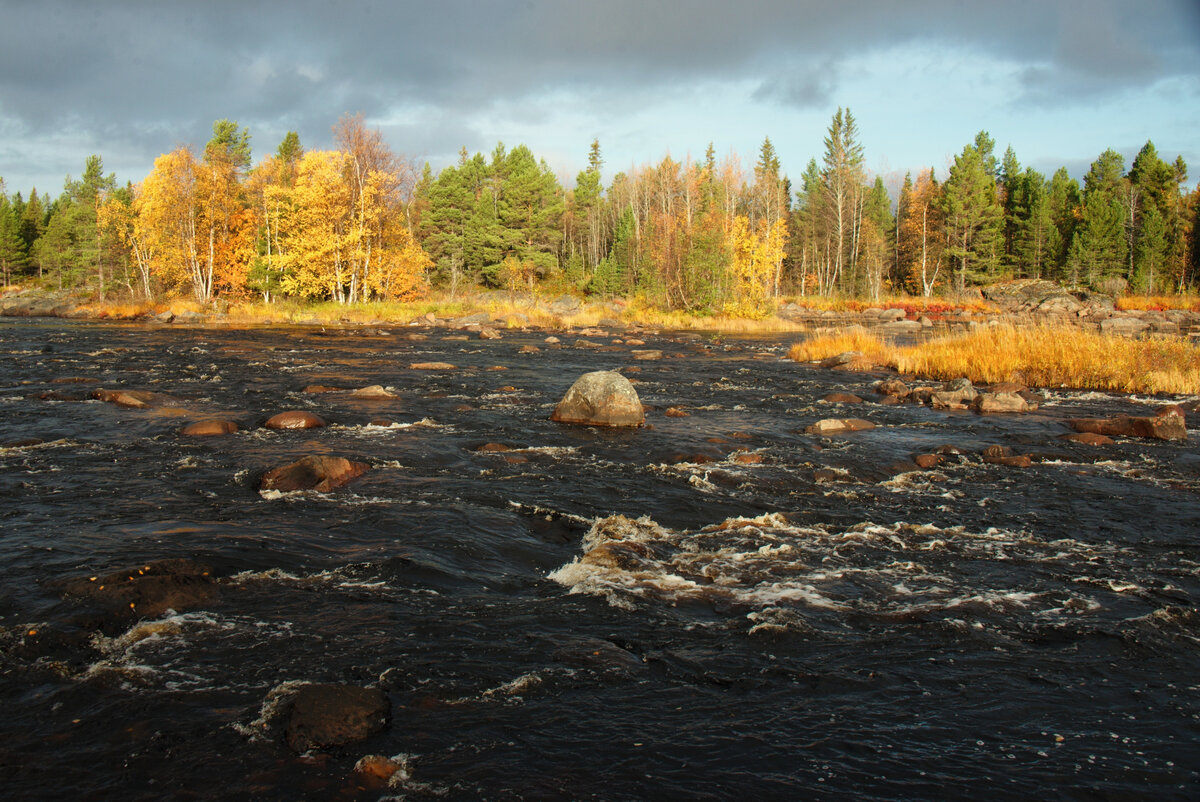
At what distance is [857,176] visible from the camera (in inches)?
3103

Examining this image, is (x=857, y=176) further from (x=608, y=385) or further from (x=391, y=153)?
(x=608, y=385)

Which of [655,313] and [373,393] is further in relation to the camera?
[655,313]

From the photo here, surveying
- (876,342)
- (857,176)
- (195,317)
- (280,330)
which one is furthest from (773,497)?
(857,176)

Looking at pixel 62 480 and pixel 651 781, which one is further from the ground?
pixel 62 480

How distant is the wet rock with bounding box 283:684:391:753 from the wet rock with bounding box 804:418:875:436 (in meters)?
10.9

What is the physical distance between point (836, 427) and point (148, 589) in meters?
11.7

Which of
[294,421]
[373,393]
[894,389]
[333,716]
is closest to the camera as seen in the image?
[333,716]

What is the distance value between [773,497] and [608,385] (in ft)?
17.9

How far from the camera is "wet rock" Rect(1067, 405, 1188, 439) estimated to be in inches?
516

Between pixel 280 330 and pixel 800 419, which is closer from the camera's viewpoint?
pixel 800 419

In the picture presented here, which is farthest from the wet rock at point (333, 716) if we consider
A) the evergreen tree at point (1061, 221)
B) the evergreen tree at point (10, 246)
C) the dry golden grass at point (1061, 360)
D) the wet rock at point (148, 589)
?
the evergreen tree at point (10, 246)

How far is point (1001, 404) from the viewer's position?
Result: 16.2m

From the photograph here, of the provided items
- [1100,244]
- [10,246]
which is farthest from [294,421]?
[10,246]

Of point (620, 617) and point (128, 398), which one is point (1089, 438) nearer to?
point (620, 617)
